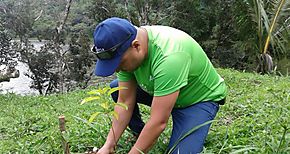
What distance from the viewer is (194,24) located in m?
13.6

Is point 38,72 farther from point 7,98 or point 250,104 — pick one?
point 250,104

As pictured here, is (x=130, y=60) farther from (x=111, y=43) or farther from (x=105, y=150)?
(x=105, y=150)

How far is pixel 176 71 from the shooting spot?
2.12 m

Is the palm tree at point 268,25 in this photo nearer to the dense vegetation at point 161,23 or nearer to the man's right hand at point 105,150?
the dense vegetation at point 161,23

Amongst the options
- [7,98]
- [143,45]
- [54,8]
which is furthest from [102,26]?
[54,8]

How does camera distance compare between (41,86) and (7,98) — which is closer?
(7,98)

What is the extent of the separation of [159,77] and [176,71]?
9 cm

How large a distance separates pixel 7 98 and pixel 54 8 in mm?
12689

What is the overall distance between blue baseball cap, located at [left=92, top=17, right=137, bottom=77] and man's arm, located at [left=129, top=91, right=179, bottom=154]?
283 millimetres

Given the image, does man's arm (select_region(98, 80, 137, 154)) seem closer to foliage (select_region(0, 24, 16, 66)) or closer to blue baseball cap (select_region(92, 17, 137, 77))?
blue baseball cap (select_region(92, 17, 137, 77))

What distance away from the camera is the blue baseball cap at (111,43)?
204cm

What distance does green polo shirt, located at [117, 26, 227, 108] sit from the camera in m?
2.13

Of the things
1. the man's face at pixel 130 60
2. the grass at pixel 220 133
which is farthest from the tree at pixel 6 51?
the man's face at pixel 130 60

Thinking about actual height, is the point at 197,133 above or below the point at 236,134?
above
